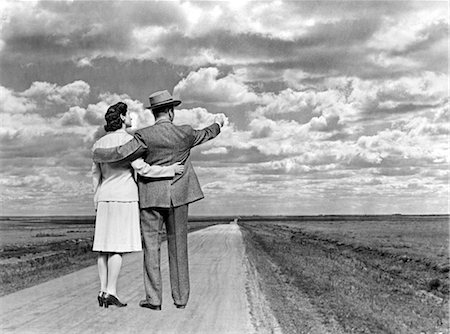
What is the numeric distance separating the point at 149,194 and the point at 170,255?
30 centimetres

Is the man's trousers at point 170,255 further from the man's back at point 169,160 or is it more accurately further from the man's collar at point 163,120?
the man's collar at point 163,120

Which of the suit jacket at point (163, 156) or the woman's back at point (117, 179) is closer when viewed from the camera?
the suit jacket at point (163, 156)

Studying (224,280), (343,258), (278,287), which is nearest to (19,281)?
(224,280)

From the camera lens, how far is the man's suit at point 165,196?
2762mm

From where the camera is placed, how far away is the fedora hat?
293cm

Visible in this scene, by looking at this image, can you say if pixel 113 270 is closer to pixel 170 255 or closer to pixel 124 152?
pixel 170 255

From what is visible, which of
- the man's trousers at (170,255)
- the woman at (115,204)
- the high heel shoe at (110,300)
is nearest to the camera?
the man's trousers at (170,255)

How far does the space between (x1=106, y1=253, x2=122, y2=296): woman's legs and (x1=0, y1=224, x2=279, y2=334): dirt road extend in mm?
6378

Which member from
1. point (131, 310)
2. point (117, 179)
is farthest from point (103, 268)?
point (131, 310)

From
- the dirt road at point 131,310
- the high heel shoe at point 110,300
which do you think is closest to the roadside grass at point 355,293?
the dirt road at point 131,310

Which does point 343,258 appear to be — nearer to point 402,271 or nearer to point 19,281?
point 402,271

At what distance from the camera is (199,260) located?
26656 millimetres

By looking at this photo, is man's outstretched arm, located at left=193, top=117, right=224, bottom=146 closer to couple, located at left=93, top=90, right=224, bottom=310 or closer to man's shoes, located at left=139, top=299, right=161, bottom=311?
couple, located at left=93, top=90, right=224, bottom=310

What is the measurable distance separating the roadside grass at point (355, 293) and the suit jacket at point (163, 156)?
34.6ft
